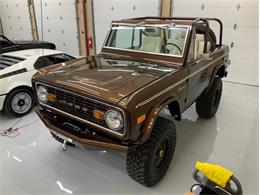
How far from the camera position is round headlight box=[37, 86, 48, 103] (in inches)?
89.7

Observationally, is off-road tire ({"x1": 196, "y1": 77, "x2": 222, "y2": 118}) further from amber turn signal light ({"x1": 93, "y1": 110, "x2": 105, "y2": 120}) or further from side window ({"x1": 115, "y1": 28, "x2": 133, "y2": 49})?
amber turn signal light ({"x1": 93, "y1": 110, "x2": 105, "y2": 120})

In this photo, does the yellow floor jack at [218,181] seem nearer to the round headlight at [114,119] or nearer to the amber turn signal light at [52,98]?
the round headlight at [114,119]

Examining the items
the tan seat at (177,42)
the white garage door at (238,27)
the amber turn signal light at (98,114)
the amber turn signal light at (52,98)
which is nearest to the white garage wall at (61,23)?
the white garage door at (238,27)

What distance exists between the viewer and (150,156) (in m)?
2.03

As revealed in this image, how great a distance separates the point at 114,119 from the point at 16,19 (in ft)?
35.3

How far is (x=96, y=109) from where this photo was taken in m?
1.89

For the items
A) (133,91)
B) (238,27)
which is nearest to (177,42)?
(133,91)

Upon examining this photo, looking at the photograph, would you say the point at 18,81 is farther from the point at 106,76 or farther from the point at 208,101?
the point at 208,101

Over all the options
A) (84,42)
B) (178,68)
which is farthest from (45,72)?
(84,42)

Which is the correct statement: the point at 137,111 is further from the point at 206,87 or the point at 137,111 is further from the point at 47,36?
the point at 47,36

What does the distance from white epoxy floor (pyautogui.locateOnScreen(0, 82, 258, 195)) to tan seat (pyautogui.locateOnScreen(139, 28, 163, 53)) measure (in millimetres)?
1379

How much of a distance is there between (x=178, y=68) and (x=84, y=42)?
6.45 meters

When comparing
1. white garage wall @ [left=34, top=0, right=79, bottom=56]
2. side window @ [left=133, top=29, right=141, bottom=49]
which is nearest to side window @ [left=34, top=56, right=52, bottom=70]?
side window @ [left=133, top=29, right=141, bottom=49]

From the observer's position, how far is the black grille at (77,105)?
1896 mm
